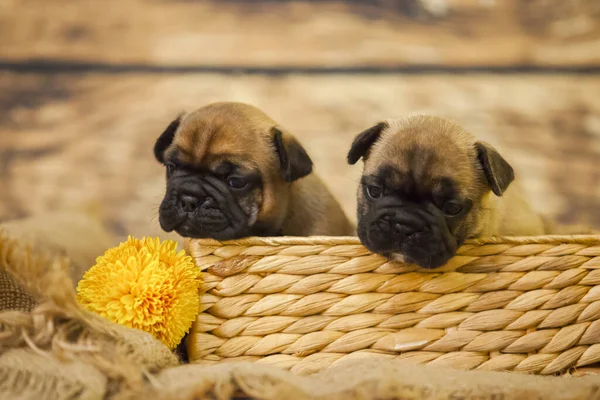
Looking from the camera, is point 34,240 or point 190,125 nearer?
point 190,125

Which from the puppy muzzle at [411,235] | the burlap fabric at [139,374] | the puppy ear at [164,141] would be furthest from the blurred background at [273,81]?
the burlap fabric at [139,374]

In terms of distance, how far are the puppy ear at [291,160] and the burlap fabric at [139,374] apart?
0.73 meters

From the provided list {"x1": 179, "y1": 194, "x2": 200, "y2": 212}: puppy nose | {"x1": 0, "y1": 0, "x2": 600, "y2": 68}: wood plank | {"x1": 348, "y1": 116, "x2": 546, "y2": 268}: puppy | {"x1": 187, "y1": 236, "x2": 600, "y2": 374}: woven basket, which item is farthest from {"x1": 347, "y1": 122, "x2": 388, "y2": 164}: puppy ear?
{"x1": 0, "y1": 0, "x2": 600, "y2": 68}: wood plank

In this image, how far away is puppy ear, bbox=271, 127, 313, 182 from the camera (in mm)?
2053

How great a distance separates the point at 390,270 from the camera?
1.74 metres

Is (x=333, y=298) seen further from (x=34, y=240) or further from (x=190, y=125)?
(x=34, y=240)

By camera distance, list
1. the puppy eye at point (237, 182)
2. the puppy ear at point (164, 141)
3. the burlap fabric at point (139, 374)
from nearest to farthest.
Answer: the burlap fabric at point (139, 374) → the puppy eye at point (237, 182) → the puppy ear at point (164, 141)

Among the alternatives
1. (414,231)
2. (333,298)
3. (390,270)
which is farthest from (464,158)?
(333,298)

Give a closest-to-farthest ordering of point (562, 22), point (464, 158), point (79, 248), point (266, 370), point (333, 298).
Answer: point (266, 370), point (333, 298), point (464, 158), point (79, 248), point (562, 22)

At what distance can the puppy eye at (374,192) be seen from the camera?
6.35ft

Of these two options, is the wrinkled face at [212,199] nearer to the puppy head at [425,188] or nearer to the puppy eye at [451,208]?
the puppy head at [425,188]

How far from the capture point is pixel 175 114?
358 cm

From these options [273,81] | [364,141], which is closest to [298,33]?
[273,81]

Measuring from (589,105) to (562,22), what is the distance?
54 centimetres
